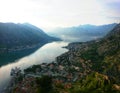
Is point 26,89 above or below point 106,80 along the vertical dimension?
below

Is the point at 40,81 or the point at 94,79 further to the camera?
the point at 94,79

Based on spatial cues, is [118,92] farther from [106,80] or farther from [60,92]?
[60,92]

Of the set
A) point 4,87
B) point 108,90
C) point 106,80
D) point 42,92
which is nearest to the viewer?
point 42,92

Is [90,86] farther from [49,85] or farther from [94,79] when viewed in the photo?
[49,85]

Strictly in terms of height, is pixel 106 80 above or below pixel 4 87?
above

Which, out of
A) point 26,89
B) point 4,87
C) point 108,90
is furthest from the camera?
point 4,87

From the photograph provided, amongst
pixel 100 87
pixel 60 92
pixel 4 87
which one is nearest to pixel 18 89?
pixel 4 87

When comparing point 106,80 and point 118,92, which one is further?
point 106,80

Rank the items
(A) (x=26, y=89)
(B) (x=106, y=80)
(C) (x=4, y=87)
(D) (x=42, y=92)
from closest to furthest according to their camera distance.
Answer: (D) (x=42, y=92) → (B) (x=106, y=80) → (A) (x=26, y=89) → (C) (x=4, y=87)

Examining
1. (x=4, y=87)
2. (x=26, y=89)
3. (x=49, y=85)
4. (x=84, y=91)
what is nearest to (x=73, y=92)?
(x=84, y=91)
